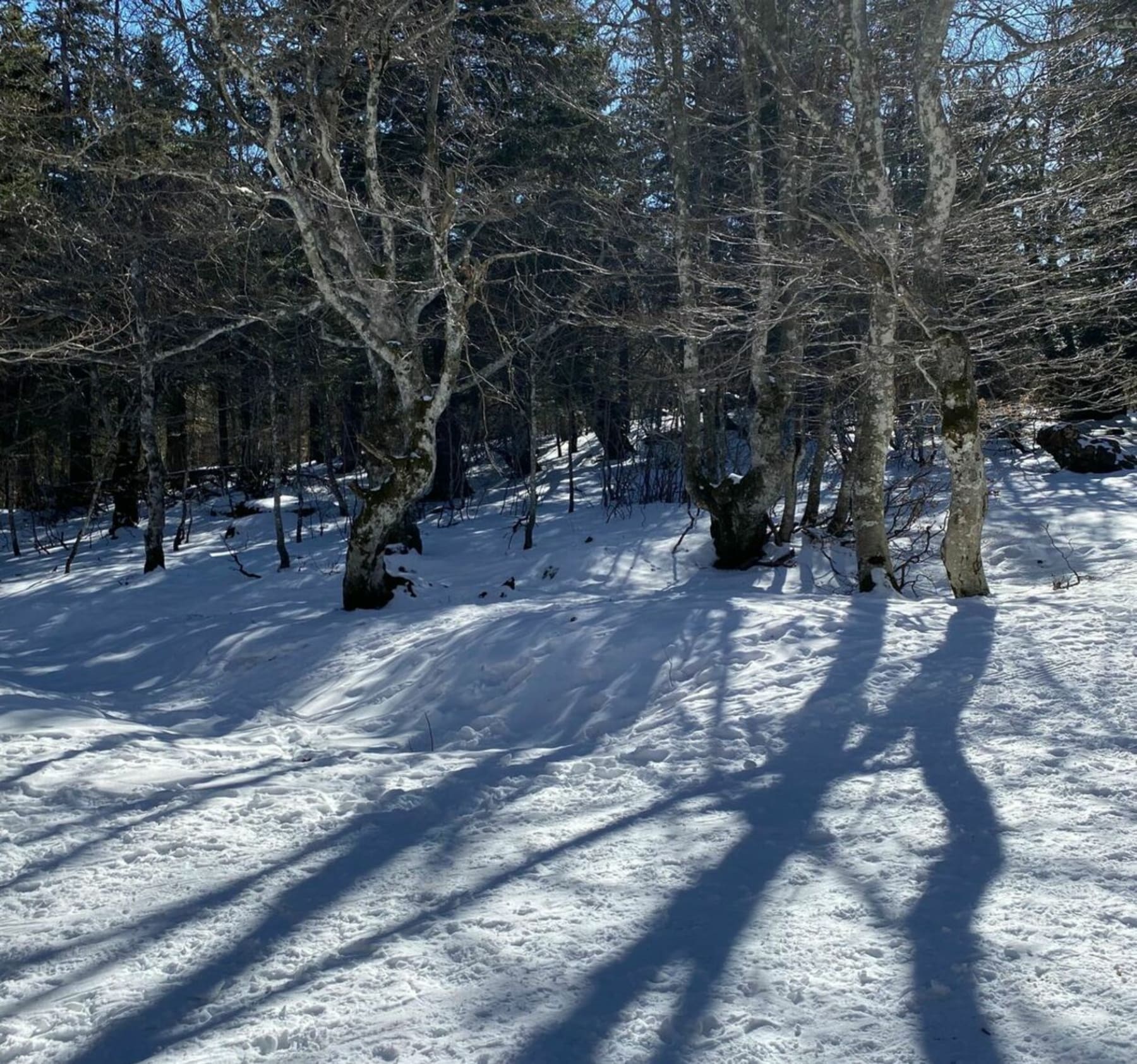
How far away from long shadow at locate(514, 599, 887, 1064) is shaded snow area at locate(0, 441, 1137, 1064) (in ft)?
0.05

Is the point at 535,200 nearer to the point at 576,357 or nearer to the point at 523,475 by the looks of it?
the point at 576,357

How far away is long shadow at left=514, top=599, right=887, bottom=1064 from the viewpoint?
2.82 meters

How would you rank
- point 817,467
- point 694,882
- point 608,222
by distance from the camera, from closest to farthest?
point 694,882
point 608,222
point 817,467

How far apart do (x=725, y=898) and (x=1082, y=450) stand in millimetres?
16454

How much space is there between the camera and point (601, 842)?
4277 mm

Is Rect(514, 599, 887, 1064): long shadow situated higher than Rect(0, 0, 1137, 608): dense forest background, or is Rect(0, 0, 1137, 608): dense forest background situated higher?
Rect(0, 0, 1137, 608): dense forest background

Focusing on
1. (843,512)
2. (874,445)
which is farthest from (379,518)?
(843,512)

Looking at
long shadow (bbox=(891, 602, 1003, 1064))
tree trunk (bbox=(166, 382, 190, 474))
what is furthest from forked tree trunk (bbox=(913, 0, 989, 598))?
tree trunk (bbox=(166, 382, 190, 474))

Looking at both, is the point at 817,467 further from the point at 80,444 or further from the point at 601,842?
the point at 80,444

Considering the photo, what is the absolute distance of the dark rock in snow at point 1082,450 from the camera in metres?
17.1

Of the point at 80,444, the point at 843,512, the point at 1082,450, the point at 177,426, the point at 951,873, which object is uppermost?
the point at 177,426

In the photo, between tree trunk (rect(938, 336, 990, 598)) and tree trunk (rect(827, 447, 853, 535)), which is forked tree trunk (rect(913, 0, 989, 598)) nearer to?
→ tree trunk (rect(938, 336, 990, 598))

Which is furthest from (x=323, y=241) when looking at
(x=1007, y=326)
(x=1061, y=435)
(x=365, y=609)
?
(x=1061, y=435)

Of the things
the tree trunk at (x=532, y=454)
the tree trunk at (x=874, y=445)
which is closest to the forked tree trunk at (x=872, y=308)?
the tree trunk at (x=874, y=445)
